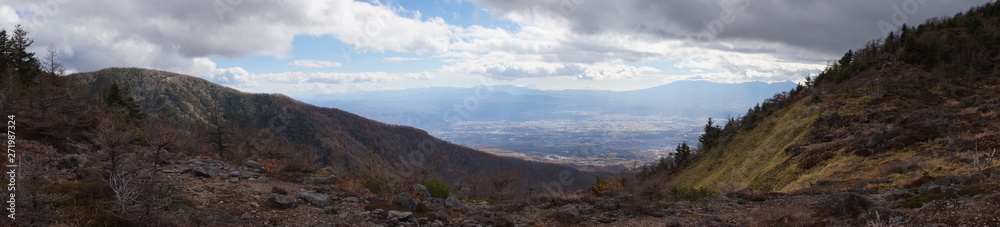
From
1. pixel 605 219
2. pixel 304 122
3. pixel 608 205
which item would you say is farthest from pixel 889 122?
pixel 304 122

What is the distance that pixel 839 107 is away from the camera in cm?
3066

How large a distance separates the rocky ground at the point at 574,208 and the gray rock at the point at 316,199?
0.09 ft

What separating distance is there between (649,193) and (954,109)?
21.4m

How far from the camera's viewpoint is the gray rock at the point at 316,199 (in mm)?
11438

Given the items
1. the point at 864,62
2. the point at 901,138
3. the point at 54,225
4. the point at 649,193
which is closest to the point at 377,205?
the point at 54,225

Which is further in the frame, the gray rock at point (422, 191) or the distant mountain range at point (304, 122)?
the distant mountain range at point (304, 122)

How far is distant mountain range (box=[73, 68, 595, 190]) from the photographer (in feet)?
344

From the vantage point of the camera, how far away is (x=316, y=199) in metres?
11.5

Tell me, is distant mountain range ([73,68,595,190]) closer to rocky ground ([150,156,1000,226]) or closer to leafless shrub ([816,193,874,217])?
rocky ground ([150,156,1000,226])

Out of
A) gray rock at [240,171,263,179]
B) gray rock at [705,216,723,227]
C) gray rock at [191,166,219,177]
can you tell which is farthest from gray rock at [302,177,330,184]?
gray rock at [705,216,723,227]

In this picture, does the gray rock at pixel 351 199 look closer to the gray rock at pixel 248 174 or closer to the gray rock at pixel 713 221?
→ the gray rock at pixel 248 174

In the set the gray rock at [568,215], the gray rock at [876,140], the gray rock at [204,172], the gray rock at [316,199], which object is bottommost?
the gray rock at [568,215]

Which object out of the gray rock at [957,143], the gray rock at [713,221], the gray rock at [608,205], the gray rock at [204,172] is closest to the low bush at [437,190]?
the gray rock at [608,205]

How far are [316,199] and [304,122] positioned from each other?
11492 centimetres
